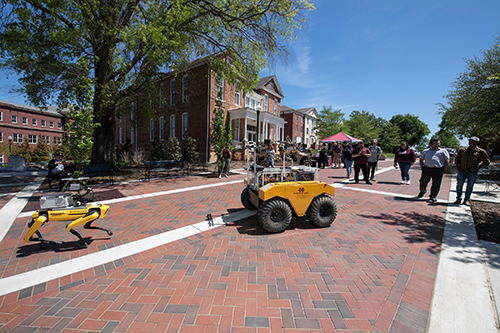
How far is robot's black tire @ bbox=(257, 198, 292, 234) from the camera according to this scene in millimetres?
3834

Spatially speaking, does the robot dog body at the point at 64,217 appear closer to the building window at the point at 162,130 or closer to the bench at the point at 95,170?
the bench at the point at 95,170

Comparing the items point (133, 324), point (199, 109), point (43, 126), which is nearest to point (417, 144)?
point (199, 109)

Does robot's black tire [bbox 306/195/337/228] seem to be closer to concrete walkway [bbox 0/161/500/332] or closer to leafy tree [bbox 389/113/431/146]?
concrete walkway [bbox 0/161/500/332]

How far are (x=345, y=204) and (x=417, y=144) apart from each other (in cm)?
8680

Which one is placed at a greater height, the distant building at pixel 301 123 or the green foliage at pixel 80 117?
the distant building at pixel 301 123

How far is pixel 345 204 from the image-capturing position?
19.8 ft

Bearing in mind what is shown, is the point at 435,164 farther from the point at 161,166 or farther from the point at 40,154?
the point at 40,154

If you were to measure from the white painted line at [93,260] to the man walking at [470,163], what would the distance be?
6.83 metres

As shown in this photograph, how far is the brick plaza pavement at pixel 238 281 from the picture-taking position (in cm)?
199

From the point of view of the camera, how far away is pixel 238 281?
8.47ft

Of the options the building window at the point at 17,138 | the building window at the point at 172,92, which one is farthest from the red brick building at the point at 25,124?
the building window at the point at 172,92

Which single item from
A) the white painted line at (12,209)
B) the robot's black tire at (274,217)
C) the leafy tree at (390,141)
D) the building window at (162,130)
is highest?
the leafy tree at (390,141)

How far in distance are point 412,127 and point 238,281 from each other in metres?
86.7

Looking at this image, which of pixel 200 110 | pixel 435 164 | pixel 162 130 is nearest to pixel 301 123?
pixel 200 110
